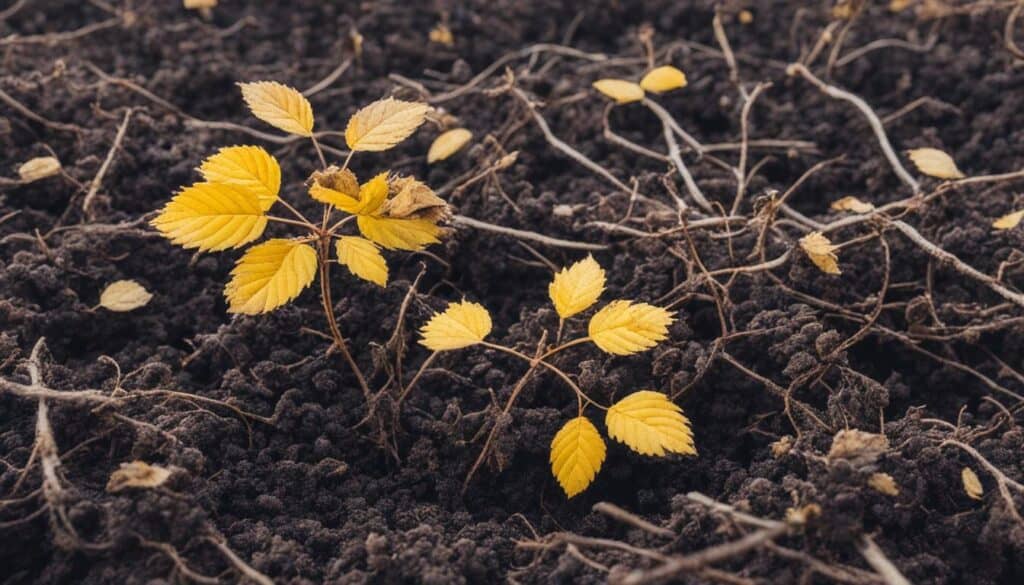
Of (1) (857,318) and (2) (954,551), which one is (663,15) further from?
(2) (954,551)

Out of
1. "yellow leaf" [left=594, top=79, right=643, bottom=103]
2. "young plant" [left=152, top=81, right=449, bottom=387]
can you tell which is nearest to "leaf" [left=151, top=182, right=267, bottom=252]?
"young plant" [left=152, top=81, right=449, bottom=387]

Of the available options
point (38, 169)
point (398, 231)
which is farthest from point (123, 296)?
point (398, 231)

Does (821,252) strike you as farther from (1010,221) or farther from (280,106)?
(280,106)

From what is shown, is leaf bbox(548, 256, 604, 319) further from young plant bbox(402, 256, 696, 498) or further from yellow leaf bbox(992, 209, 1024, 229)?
yellow leaf bbox(992, 209, 1024, 229)

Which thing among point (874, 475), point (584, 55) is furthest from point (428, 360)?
point (584, 55)

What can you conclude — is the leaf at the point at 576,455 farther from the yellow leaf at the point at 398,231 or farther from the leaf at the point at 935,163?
the leaf at the point at 935,163
